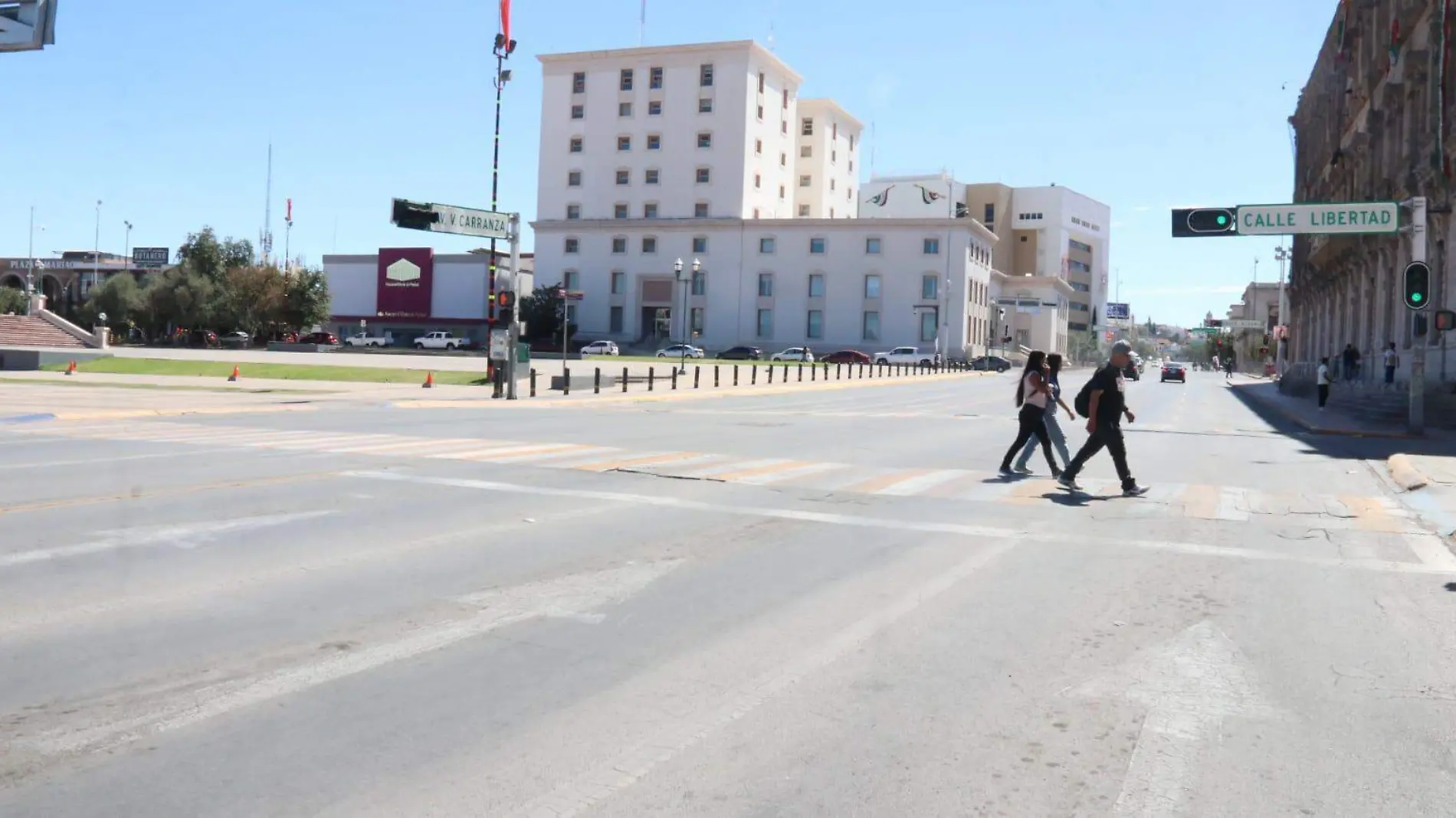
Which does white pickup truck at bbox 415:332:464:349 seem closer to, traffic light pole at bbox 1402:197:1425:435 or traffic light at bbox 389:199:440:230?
traffic light at bbox 389:199:440:230

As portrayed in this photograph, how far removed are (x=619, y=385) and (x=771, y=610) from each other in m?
36.6

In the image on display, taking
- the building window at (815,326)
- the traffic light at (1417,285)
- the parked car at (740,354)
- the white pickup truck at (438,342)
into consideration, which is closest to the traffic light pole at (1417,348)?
the traffic light at (1417,285)

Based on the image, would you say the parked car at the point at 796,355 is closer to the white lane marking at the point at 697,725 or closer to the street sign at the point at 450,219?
the street sign at the point at 450,219

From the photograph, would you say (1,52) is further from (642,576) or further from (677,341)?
(677,341)

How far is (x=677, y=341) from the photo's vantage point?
9869 cm

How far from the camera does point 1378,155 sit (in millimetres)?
45781

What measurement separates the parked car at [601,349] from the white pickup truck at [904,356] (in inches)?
807

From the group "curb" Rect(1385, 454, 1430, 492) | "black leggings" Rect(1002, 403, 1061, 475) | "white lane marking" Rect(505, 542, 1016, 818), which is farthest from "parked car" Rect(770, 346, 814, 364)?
"white lane marking" Rect(505, 542, 1016, 818)

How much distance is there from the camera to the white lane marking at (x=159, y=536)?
27.5 feet

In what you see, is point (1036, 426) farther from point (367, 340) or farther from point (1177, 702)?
point (367, 340)

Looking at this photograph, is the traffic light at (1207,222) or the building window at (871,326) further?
the building window at (871,326)

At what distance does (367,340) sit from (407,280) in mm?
7386

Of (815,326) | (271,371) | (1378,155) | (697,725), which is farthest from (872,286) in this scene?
(697,725)

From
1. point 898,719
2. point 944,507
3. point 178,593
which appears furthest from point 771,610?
point 944,507
